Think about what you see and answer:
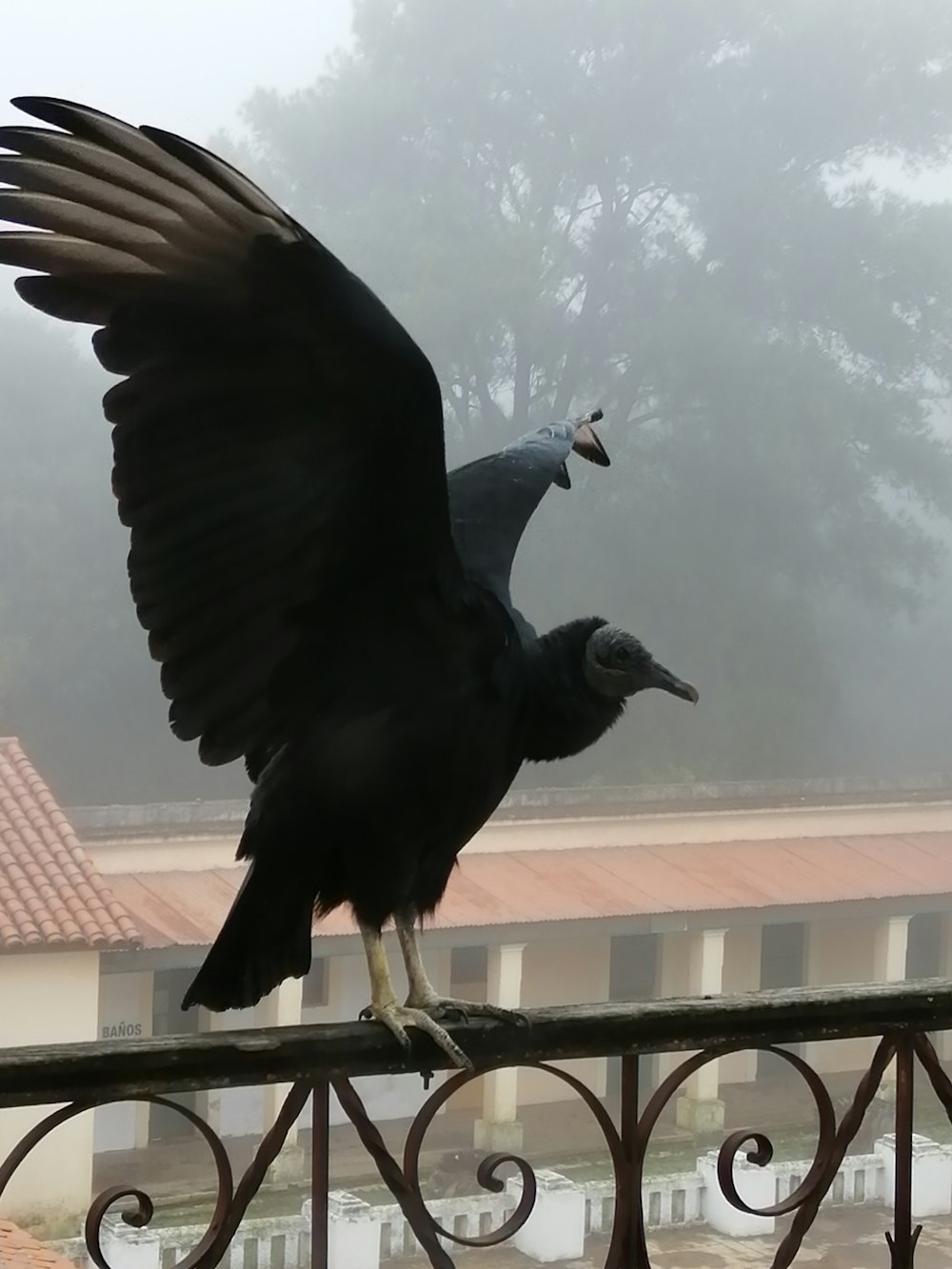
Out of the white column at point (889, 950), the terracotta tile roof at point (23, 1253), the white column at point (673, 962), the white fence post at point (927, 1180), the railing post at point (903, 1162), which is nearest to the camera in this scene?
the railing post at point (903, 1162)

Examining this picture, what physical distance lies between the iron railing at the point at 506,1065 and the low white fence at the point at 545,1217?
482 millimetres

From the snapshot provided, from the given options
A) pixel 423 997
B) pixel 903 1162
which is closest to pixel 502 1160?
pixel 423 997

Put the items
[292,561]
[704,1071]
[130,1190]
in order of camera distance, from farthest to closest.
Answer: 1. [704,1071]
2. [292,561]
3. [130,1190]

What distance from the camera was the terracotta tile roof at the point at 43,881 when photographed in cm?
171

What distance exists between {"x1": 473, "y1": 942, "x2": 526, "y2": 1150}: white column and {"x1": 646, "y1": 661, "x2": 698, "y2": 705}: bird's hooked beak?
889 mm

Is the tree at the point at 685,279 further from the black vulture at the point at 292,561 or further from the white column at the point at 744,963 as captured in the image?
the black vulture at the point at 292,561

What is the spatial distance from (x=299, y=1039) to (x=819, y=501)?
1.74 metres

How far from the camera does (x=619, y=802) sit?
7.34 feet

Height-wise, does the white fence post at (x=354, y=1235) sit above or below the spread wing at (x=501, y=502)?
below

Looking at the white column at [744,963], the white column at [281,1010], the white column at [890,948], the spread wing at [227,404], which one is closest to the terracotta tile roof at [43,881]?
the white column at [281,1010]

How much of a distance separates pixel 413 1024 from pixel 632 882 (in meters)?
1.17

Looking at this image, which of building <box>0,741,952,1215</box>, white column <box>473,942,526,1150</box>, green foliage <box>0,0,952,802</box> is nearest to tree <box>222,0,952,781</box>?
green foliage <box>0,0,952,802</box>

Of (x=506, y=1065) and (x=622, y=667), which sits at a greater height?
(x=622, y=667)

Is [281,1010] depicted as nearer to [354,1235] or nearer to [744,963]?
[354,1235]
